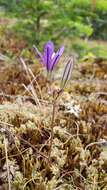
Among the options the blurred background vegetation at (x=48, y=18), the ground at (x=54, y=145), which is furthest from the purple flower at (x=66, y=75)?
the blurred background vegetation at (x=48, y=18)

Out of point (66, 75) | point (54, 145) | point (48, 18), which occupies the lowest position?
point (48, 18)

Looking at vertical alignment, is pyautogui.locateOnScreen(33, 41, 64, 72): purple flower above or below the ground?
above

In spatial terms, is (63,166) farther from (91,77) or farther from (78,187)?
(91,77)

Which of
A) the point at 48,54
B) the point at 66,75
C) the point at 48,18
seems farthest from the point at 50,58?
the point at 48,18

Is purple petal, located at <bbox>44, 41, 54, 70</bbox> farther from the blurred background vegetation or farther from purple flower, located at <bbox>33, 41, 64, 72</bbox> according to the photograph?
the blurred background vegetation

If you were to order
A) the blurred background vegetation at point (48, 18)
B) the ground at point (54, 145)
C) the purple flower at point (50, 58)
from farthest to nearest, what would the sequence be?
the blurred background vegetation at point (48, 18) < the purple flower at point (50, 58) < the ground at point (54, 145)

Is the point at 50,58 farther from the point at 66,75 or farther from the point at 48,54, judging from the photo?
the point at 66,75

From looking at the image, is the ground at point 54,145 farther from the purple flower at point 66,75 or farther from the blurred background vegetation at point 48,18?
the blurred background vegetation at point 48,18

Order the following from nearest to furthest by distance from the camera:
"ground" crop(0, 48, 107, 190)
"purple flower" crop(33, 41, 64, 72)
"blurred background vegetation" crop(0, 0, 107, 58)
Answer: "ground" crop(0, 48, 107, 190)
"purple flower" crop(33, 41, 64, 72)
"blurred background vegetation" crop(0, 0, 107, 58)

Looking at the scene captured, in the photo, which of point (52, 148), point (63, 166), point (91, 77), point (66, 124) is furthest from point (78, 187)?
point (91, 77)

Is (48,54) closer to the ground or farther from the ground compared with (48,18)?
farther from the ground

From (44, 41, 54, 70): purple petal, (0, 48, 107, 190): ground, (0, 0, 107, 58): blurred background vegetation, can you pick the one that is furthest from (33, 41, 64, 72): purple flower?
(0, 0, 107, 58): blurred background vegetation
